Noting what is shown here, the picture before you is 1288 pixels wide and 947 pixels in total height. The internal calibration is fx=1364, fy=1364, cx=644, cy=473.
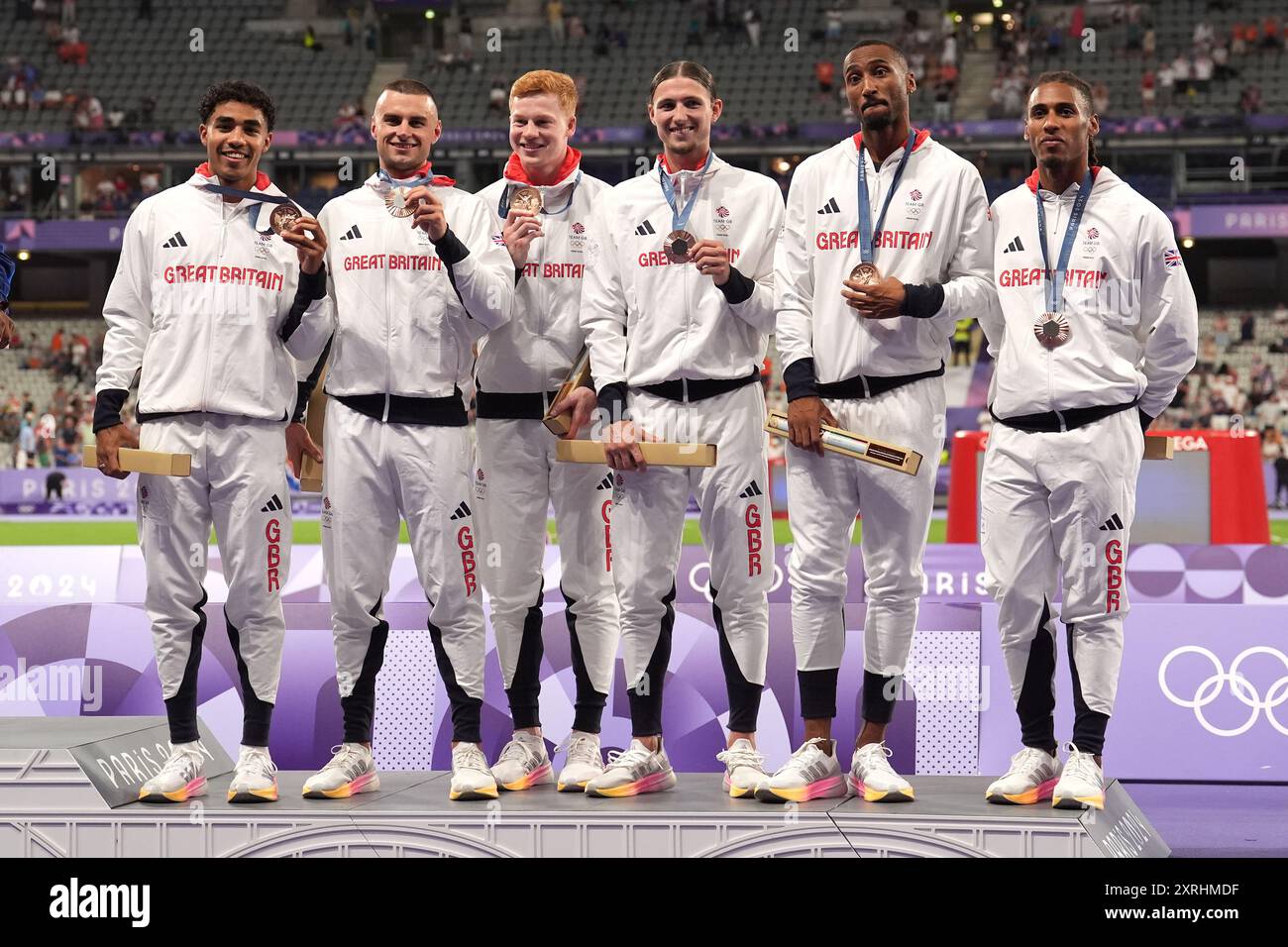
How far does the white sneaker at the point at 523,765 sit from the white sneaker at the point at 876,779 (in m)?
1.32

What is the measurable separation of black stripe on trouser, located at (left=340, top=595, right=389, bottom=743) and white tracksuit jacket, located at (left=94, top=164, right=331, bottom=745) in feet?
1.04

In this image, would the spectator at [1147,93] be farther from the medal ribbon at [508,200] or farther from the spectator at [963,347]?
the medal ribbon at [508,200]

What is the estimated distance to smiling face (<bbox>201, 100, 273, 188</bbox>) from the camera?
17.6 ft

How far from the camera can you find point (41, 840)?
16.2 ft

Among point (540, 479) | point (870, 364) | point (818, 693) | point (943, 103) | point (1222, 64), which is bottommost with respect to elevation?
point (818, 693)

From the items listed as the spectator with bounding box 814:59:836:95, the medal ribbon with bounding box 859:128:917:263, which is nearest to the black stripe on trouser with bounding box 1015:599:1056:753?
the medal ribbon with bounding box 859:128:917:263

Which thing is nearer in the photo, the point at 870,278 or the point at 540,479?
the point at 870,278

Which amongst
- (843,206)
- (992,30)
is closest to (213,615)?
(843,206)

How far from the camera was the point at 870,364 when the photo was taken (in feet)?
16.9

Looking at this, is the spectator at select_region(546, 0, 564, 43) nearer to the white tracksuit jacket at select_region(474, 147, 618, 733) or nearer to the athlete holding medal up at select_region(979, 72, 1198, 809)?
the white tracksuit jacket at select_region(474, 147, 618, 733)

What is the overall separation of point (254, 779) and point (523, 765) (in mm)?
1096

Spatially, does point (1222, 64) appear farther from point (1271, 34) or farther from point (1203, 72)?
point (1271, 34)

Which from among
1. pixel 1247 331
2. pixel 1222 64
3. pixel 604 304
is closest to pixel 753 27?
pixel 1222 64

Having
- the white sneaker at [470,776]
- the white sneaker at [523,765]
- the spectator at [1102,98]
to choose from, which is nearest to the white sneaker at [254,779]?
the white sneaker at [470,776]
